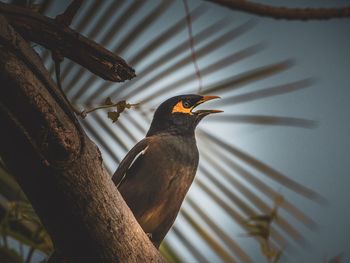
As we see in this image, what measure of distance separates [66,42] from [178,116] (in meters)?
2.15

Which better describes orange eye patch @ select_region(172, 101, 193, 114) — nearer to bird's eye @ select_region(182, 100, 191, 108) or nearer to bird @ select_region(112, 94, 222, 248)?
bird's eye @ select_region(182, 100, 191, 108)

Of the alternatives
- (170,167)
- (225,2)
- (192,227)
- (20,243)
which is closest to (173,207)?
(170,167)

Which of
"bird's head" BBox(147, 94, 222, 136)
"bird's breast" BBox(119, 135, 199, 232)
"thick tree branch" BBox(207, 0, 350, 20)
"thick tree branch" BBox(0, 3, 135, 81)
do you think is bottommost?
"bird's breast" BBox(119, 135, 199, 232)

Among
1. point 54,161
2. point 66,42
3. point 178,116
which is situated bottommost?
point 54,161

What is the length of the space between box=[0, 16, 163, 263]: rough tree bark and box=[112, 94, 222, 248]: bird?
132 cm

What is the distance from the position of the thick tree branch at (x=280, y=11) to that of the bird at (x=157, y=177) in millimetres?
1853

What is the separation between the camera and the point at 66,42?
1.60 metres

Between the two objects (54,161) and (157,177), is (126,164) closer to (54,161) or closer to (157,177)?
(157,177)

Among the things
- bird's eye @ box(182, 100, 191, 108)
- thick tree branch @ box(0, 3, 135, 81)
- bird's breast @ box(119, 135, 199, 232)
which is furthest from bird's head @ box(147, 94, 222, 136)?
thick tree branch @ box(0, 3, 135, 81)

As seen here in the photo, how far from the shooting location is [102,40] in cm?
223

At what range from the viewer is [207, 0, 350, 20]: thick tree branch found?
1110 millimetres

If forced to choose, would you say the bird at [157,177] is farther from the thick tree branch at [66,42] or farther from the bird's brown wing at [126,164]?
the thick tree branch at [66,42]

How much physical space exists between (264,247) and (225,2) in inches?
30.6

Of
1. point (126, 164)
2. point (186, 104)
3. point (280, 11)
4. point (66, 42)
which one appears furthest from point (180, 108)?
point (280, 11)
